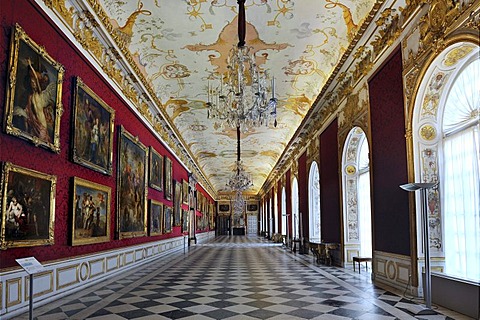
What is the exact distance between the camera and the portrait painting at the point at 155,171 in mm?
15375

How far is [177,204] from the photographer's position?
71.7 ft

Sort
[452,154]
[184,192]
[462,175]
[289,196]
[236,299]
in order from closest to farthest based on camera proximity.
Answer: [462,175] < [452,154] < [236,299] < [184,192] < [289,196]

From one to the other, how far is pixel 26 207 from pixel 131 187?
6.29 metres

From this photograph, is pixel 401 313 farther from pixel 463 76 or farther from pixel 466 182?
pixel 463 76

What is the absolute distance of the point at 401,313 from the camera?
6316mm

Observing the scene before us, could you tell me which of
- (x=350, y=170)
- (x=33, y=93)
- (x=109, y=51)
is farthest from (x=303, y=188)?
(x=33, y=93)

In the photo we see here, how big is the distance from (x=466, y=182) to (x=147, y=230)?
10701mm

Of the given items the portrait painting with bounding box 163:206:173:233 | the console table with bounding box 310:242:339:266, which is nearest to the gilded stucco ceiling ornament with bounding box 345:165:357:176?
the console table with bounding box 310:242:339:266

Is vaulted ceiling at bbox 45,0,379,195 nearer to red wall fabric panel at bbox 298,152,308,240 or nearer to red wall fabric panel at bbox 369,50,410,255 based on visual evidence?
red wall fabric panel at bbox 369,50,410,255

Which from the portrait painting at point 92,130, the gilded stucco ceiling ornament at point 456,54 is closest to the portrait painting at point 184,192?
the portrait painting at point 92,130

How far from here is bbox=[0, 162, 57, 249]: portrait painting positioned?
568 centimetres

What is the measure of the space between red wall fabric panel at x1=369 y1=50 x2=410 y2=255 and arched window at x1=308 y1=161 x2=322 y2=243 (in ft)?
28.3

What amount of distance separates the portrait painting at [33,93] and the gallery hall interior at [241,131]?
33 millimetres

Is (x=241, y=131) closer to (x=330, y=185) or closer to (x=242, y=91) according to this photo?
(x=242, y=91)
